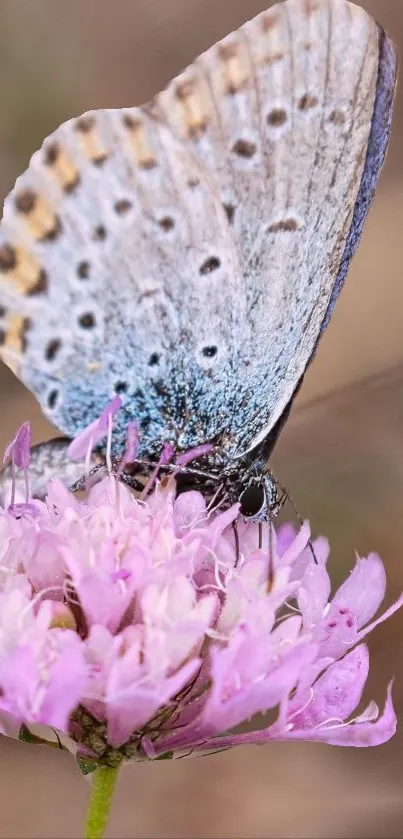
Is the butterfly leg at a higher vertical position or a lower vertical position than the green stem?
higher

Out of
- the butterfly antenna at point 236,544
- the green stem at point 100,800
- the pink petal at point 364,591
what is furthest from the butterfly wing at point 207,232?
the green stem at point 100,800

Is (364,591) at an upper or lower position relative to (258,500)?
lower

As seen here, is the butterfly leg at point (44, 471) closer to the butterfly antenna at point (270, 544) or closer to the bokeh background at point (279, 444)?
the butterfly antenna at point (270, 544)

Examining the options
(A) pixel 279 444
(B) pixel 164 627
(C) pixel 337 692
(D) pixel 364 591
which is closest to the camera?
(B) pixel 164 627

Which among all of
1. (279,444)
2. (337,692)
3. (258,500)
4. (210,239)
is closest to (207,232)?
(210,239)

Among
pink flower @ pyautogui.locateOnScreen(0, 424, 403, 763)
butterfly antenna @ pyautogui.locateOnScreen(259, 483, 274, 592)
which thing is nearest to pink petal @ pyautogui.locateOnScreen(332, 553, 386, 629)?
pink flower @ pyautogui.locateOnScreen(0, 424, 403, 763)

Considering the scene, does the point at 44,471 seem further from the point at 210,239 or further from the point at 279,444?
the point at 279,444

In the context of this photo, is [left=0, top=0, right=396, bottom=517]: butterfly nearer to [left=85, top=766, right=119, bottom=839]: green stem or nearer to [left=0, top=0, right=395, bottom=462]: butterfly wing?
[left=0, top=0, right=395, bottom=462]: butterfly wing
